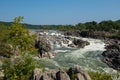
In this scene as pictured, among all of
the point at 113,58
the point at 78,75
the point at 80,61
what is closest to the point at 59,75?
the point at 78,75

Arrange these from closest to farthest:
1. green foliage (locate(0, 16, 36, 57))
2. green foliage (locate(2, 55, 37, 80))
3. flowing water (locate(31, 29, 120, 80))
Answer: green foliage (locate(2, 55, 37, 80)), green foliage (locate(0, 16, 36, 57)), flowing water (locate(31, 29, 120, 80))

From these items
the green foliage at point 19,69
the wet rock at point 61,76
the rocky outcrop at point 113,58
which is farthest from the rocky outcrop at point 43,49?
the wet rock at point 61,76

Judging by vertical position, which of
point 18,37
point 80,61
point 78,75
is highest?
point 18,37

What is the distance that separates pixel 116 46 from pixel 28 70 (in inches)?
1544

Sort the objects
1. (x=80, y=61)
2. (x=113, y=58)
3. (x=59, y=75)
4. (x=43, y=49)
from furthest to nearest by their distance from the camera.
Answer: (x=43, y=49), (x=113, y=58), (x=80, y=61), (x=59, y=75)

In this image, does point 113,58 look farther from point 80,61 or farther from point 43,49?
point 43,49

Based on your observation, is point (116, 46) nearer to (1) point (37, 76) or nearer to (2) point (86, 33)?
(1) point (37, 76)

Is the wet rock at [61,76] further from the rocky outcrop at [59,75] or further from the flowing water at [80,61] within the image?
the flowing water at [80,61]

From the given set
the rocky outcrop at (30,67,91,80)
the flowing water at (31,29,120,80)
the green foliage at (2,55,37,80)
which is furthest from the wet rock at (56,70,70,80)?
the flowing water at (31,29,120,80)

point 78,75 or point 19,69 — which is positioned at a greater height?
point 78,75

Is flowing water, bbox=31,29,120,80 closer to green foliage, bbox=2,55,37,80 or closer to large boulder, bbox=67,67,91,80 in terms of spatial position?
green foliage, bbox=2,55,37,80

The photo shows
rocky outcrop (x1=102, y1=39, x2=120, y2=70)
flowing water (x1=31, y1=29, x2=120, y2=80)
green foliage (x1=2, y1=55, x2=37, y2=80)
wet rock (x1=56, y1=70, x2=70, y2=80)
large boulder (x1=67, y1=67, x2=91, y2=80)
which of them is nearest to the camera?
wet rock (x1=56, y1=70, x2=70, y2=80)

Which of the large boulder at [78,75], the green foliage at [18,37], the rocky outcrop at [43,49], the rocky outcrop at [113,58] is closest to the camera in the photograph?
the large boulder at [78,75]

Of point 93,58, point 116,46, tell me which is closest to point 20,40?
point 93,58
